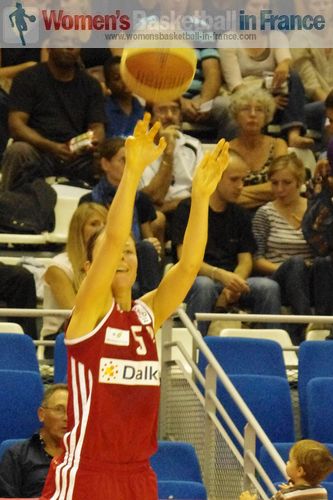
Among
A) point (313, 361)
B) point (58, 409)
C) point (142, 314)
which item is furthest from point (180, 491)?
point (142, 314)

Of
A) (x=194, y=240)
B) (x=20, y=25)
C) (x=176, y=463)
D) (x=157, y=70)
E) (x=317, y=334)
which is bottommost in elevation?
(x=317, y=334)

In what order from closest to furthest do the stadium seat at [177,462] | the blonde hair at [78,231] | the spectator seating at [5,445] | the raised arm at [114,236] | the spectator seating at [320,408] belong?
the raised arm at [114,236]
the spectator seating at [5,445]
the stadium seat at [177,462]
the spectator seating at [320,408]
the blonde hair at [78,231]

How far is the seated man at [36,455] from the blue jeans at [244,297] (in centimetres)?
186

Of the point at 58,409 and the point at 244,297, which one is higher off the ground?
the point at 58,409

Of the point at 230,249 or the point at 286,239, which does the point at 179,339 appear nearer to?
the point at 230,249

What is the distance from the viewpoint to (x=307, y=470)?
187 inches

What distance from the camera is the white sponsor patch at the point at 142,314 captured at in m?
3.47

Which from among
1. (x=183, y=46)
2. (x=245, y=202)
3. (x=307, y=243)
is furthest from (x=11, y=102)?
(x=183, y=46)

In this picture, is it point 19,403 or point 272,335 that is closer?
point 19,403

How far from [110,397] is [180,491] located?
1.89 meters

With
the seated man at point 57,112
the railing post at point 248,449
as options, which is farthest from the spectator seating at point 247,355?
the seated man at point 57,112

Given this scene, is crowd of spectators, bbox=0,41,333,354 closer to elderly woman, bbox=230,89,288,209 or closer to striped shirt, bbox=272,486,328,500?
elderly woman, bbox=230,89,288,209

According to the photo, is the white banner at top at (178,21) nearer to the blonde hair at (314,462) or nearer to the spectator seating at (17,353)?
the spectator seating at (17,353)

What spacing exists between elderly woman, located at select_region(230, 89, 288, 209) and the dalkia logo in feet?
5.08
